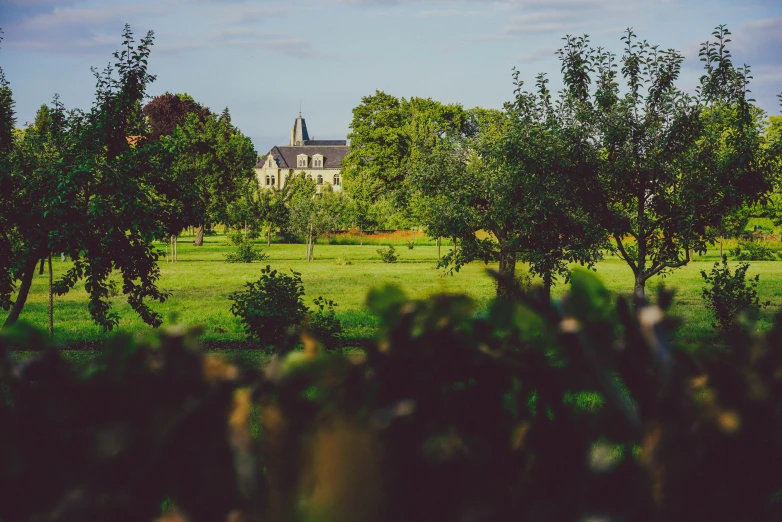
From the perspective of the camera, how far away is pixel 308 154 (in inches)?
4523

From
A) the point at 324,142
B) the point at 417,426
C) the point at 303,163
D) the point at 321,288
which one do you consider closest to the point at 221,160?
the point at 321,288

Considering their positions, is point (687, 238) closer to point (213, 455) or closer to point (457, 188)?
point (457, 188)

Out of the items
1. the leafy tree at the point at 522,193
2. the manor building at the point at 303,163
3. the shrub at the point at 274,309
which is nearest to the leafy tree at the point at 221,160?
the leafy tree at the point at 522,193

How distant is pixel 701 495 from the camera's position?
105 centimetres

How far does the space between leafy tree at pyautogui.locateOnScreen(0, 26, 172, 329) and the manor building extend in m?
98.4

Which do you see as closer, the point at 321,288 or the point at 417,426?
the point at 417,426

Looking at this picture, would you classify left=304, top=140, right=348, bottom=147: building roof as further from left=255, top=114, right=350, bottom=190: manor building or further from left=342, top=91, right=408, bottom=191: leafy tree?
left=342, top=91, right=408, bottom=191: leafy tree

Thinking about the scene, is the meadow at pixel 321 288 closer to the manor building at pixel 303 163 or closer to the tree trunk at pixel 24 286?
the tree trunk at pixel 24 286

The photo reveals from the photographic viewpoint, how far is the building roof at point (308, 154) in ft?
368

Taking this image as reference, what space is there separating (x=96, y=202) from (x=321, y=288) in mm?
16762

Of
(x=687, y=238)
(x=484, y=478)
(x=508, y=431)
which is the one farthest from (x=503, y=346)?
(x=687, y=238)

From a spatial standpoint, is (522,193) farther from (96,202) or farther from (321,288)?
(321,288)

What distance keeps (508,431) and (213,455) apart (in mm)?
499

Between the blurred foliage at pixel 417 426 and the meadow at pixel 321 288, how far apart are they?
2622 millimetres
